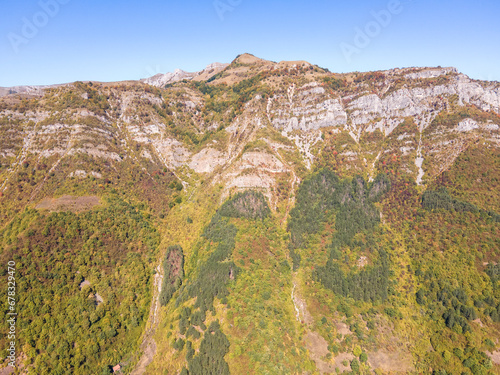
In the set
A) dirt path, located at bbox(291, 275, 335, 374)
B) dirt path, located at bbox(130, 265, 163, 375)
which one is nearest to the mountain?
dirt path, located at bbox(291, 275, 335, 374)

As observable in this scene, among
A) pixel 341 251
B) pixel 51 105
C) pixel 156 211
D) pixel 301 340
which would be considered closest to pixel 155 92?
pixel 51 105

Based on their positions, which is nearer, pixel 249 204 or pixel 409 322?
pixel 409 322

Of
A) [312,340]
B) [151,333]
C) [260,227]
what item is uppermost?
[260,227]

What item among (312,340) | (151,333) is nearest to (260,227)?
(312,340)

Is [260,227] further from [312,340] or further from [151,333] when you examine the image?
[151,333]

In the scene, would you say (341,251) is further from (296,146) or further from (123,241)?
(123,241)

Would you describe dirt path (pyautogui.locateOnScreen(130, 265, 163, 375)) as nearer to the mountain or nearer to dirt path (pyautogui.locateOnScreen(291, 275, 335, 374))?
the mountain
